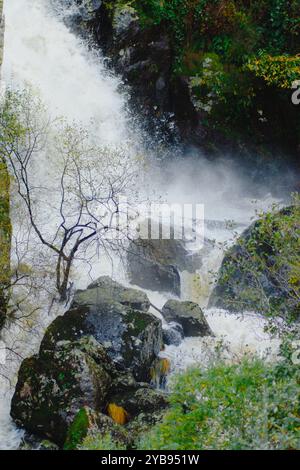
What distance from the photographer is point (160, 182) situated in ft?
66.8

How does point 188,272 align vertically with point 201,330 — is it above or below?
above

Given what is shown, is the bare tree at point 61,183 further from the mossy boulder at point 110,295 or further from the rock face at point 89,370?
the rock face at point 89,370

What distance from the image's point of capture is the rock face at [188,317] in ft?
45.6

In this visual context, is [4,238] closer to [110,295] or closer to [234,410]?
[110,295]

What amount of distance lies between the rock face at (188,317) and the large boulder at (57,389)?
11.1 ft

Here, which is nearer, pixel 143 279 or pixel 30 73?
pixel 143 279

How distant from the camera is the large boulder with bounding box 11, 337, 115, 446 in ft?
34.1

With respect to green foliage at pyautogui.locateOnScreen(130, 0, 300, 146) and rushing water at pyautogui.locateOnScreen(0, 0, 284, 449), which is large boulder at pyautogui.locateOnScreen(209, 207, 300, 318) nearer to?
rushing water at pyautogui.locateOnScreen(0, 0, 284, 449)

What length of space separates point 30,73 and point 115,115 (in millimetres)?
3519

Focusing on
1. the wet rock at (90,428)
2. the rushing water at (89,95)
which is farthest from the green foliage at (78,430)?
the rushing water at (89,95)

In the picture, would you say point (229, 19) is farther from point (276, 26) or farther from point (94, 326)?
point (94, 326)

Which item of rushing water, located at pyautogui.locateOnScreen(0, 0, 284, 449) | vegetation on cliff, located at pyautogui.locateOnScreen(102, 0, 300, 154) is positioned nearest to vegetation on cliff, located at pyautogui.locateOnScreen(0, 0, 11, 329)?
rushing water, located at pyautogui.locateOnScreen(0, 0, 284, 449)
